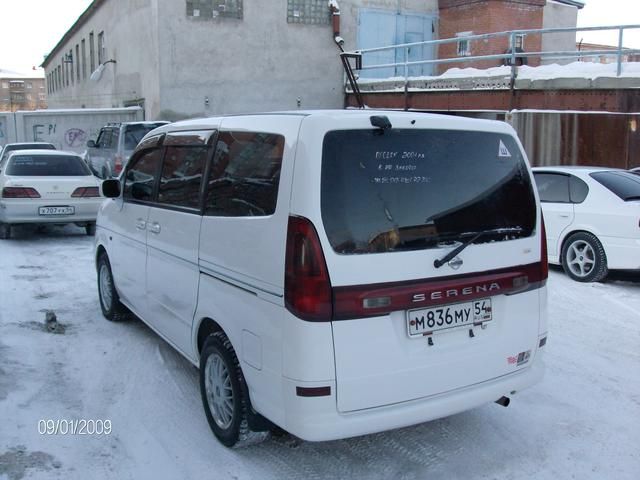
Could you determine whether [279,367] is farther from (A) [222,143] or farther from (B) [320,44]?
(B) [320,44]

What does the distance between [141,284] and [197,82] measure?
1760 cm

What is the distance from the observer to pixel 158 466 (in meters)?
3.60

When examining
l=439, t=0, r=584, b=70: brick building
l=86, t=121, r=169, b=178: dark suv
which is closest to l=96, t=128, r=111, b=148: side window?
l=86, t=121, r=169, b=178: dark suv

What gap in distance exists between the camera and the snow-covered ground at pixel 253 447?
11.8 ft

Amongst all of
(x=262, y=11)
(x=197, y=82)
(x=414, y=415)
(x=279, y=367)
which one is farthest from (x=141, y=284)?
(x=262, y=11)

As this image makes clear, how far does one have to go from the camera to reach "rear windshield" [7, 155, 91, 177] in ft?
36.2

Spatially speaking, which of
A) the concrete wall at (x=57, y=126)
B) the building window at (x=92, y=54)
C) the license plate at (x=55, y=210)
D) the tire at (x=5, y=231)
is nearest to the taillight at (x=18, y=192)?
the license plate at (x=55, y=210)

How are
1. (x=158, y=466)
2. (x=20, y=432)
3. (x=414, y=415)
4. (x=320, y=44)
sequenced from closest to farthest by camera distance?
(x=414, y=415) < (x=158, y=466) < (x=20, y=432) < (x=320, y=44)

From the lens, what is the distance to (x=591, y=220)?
26.9ft

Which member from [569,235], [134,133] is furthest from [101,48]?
[569,235]

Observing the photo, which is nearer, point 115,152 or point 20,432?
point 20,432

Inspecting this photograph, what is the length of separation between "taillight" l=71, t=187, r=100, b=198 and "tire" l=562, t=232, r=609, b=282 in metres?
7.50

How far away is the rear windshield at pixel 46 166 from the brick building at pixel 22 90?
92.3 meters

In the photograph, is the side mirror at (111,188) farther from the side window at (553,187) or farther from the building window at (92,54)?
the building window at (92,54)
